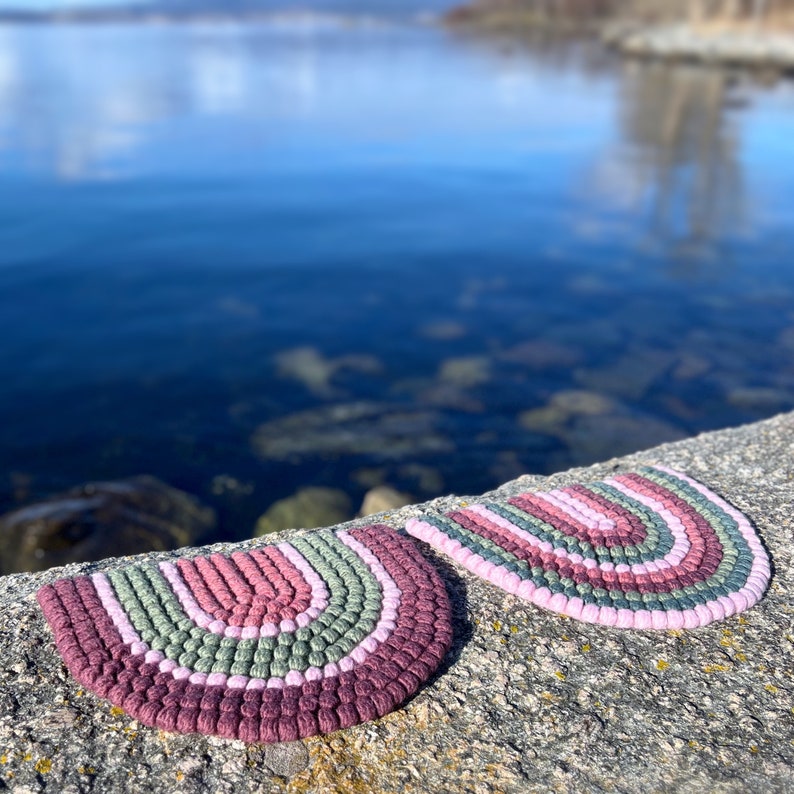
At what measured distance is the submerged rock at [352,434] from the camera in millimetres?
6551

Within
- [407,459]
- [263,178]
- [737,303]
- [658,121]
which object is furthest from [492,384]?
[658,121]

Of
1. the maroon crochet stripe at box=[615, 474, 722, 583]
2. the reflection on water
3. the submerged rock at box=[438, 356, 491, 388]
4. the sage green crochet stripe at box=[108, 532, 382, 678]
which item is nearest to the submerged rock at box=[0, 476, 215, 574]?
the submerged rock at box=[438, 356, 491, 388]

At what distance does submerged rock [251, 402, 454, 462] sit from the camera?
6551 mm

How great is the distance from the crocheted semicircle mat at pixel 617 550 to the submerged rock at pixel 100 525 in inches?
118

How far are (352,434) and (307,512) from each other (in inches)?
46.0

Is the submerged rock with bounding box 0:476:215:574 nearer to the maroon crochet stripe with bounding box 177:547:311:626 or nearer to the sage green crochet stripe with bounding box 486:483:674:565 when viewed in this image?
the maroon crochet stripe with bounding box 177:547:311:626

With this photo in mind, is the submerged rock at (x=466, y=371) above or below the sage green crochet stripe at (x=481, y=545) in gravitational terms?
below

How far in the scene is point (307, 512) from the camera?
5.69m

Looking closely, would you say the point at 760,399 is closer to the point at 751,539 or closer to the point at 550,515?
the point at 751,539

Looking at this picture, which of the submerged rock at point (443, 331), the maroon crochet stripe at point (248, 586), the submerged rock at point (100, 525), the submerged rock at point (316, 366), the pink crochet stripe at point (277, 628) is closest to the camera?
the pink crochet stripe at point (277, 628)

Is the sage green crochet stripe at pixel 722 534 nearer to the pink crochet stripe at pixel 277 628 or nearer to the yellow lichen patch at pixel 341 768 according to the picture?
the pink crochet stripe at pixel 277 628

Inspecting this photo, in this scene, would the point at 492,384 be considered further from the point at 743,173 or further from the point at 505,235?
the point at 743,173

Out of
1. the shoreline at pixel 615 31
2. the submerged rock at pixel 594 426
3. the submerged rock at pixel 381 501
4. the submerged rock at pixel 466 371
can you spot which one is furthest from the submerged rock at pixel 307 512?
the shoreline at pixel 615 31

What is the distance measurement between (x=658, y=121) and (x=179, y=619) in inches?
764
